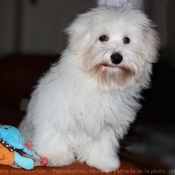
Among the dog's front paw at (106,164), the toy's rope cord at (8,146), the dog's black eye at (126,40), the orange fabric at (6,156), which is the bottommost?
the dog's front paw at (106,164)

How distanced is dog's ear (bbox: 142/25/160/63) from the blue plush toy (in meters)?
0.77

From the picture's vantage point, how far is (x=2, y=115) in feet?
9.47

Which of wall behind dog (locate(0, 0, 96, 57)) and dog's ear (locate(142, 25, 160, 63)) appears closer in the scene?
dog's ear (locate(142, 25, 160, 63))

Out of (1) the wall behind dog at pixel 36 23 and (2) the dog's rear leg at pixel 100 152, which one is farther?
(1) the wall behind dog at pixel 36 23

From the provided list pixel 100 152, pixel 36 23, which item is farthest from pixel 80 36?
pixel 36 23

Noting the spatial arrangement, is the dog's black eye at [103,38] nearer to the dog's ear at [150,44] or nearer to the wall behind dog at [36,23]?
the dog's ear at [150,44]

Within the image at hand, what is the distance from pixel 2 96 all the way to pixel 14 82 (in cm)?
17

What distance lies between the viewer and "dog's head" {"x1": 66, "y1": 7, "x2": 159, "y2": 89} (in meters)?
1.69

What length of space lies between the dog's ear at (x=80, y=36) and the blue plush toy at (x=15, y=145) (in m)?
0.51

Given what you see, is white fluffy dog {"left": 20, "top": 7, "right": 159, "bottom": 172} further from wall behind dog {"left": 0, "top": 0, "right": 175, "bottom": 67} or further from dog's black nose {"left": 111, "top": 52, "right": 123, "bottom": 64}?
wall behind dog {"left": 0, "top": 0, "right": 175, "bottom": 67}

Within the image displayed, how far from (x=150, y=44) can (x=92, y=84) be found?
0.38 metres

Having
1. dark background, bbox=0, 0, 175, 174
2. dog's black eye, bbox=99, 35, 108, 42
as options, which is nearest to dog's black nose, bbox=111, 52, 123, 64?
dog's black eye, bbox=99, 35, 108, 42

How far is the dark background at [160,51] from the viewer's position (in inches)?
76.3

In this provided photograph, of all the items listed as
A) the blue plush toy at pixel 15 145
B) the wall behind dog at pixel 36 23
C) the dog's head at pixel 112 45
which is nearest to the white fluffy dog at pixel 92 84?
the dog's head at pixel 112 45
